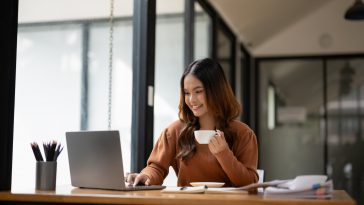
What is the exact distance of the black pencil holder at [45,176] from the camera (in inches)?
76.3

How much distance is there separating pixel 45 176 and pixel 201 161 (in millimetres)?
632

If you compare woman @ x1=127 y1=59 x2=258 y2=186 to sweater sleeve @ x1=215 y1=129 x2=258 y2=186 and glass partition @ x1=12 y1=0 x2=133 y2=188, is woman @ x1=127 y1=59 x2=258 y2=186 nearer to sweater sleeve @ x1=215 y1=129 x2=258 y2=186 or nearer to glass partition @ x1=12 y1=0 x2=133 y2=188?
sweater sleeve @ x1=215 y1=129 x2=258 y2=186

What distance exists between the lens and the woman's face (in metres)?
2.23

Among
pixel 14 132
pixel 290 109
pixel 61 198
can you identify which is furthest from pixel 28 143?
pixel 290 109

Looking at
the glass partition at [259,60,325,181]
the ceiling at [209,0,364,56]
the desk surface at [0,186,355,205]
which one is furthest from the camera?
the glass partition at [259,60,325,181]

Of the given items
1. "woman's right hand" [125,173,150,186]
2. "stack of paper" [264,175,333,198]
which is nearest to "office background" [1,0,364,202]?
"woman's right hand" [125,173,150,186]

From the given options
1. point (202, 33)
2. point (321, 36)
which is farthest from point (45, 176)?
point (321, 36)

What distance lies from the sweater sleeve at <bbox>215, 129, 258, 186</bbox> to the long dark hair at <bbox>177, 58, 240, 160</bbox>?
0.05 m

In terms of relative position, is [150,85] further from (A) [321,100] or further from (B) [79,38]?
(A) [321,100]

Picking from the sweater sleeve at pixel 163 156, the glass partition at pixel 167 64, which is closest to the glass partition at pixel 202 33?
the glass partition at pixel 167 64

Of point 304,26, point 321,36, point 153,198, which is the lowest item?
point 153,198

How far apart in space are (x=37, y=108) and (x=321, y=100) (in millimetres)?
5002

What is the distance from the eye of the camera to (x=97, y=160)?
6.48ft

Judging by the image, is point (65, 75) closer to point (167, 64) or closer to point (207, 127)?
point (207, 127)
